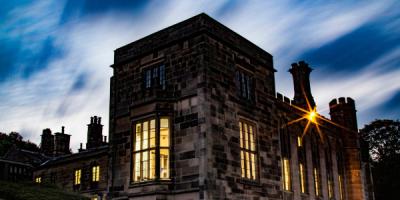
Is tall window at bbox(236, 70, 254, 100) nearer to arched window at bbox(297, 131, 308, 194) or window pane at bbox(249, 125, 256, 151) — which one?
window pane at bbox(249, 125, 256, 151)

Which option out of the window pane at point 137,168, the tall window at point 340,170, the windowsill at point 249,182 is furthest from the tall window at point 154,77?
the tall window at point 340,170

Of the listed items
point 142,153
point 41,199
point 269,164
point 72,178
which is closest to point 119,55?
point 142,153

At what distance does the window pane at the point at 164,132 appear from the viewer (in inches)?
665

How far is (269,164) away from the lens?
1888 centimetres

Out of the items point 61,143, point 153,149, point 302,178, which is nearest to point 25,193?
point 153,149

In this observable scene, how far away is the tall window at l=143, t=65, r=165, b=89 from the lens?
18.2 metres

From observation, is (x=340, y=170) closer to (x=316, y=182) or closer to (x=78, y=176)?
(x=316, y=182)

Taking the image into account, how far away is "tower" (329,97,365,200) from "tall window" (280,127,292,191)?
26.4 ft

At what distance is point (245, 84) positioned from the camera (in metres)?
19.1

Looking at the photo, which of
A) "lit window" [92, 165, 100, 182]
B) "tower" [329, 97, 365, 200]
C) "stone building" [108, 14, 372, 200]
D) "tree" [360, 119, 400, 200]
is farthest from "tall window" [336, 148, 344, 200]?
"lit window" [92, 165, 100, 182]

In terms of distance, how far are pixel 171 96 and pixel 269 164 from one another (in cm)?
530

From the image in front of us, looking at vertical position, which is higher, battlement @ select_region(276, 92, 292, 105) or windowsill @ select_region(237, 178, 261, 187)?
battlement @ select_region(276, 92, 292, 105)

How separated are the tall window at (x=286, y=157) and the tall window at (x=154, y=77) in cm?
986

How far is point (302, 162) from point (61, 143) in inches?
1307
